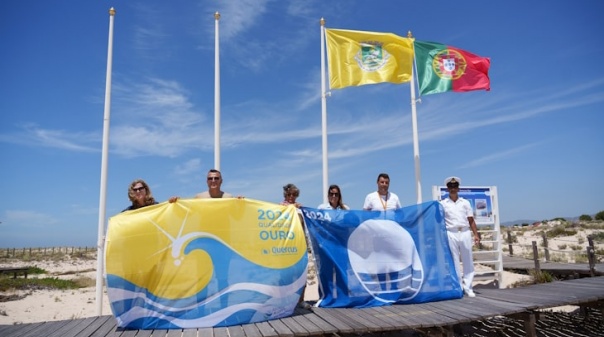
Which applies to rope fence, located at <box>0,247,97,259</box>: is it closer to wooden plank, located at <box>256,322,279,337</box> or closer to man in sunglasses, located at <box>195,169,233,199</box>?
man in sunglasses, located at <box>195,169,233,199</box>

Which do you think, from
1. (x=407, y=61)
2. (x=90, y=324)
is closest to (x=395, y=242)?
(x=90, y=324)

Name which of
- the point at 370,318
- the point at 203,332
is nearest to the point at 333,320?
the point at 370,318

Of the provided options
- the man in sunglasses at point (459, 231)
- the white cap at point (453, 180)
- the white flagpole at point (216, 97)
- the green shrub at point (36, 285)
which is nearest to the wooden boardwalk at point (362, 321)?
the man in sunglasses at point (459, 231)

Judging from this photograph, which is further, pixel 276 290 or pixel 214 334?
pixel 276 290

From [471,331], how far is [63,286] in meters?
16.3

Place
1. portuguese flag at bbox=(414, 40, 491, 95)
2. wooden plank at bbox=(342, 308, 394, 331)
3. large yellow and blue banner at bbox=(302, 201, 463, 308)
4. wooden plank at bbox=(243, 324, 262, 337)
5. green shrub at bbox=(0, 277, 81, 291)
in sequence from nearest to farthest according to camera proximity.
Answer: wooden plank at bbox=(243, 324, 262, 337) < wooden plank at bbox=(342, 308, 394, 331) < large yellow and blue banner at bbox=(302, 201, 463, 308) < portuguese flag at bbox=(414, 40, 491, 95) < green shrub at bbox=(0, 277, 81, 291)

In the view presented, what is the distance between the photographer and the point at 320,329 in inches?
202

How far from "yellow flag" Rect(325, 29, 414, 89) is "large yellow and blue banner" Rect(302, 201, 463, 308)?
176 inches

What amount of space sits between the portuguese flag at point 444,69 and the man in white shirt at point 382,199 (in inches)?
176

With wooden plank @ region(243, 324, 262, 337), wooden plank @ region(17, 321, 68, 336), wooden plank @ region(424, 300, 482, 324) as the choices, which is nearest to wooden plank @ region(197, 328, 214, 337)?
wooden plank @ region(243, 324, 262, 337)

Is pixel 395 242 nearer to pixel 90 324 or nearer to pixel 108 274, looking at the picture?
pixel 108 274

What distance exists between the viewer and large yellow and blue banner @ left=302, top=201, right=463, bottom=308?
6367mm

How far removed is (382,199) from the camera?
7.19m

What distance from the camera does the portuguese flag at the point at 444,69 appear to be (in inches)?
424
